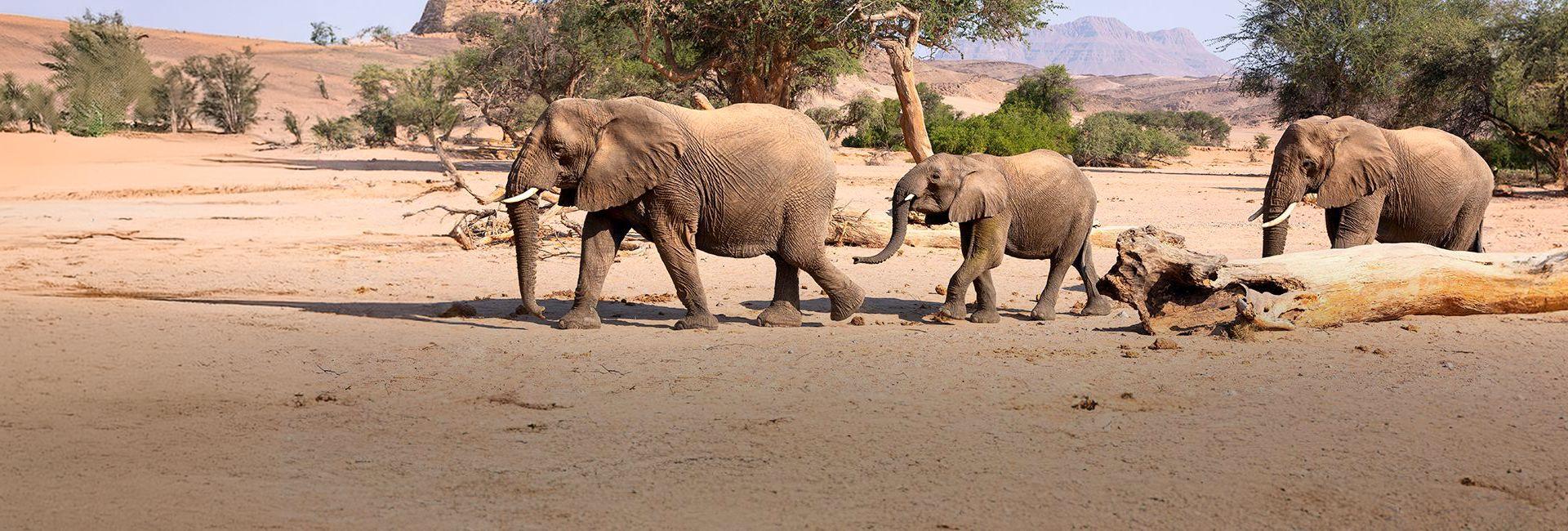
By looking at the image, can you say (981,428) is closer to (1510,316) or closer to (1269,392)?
(1269,392)

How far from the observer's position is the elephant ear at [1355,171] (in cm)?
970

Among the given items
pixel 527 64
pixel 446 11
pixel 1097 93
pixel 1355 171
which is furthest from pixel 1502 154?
pixel 446 11

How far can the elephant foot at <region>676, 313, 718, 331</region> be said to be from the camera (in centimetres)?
845

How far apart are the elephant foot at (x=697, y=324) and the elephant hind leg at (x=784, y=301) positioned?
1.53 feet

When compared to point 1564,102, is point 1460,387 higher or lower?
lower

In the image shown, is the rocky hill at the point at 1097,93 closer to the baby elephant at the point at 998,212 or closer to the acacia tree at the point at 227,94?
the acacia tree at the point at 227,94

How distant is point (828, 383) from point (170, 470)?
313 cm

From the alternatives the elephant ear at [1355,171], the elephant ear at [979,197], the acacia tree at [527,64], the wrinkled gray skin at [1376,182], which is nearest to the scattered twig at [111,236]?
the elephant ear at [979,197]

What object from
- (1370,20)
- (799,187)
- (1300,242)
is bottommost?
(1300,242)

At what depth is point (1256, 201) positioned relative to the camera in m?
21.6

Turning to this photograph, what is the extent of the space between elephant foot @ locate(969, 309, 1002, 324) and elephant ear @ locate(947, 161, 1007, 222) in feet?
A: 2.41

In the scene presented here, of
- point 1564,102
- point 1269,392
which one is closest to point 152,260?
point 1269,392

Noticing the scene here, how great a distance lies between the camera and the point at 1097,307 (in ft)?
31.7

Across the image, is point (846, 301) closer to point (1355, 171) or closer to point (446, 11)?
point (1355, 171)
